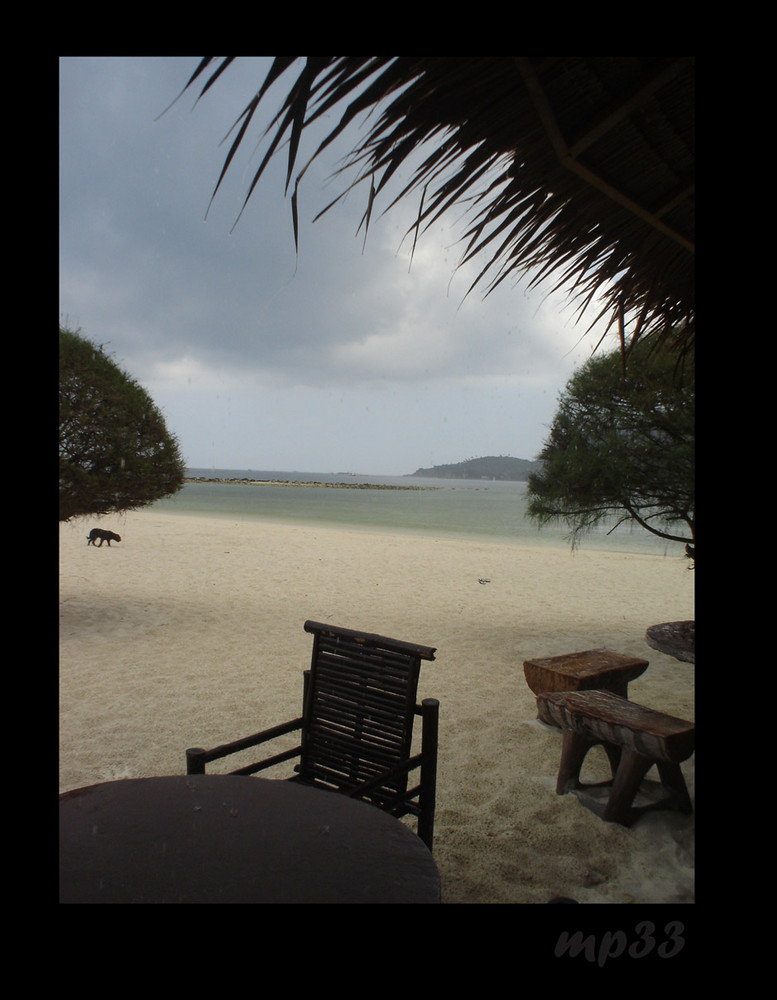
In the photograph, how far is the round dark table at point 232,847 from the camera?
120cm

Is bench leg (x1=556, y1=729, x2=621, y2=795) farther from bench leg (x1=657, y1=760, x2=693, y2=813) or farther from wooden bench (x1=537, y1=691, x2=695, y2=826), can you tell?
bench leg (x1=657, y1=760, x2=693, y2=813)

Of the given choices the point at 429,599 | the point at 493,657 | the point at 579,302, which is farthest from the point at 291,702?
the point at 429,599

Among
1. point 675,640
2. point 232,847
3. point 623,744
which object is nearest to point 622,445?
point 675,640

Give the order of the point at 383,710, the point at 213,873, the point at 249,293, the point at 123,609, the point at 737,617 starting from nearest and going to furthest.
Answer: the point at 737,617, the point at 213,873, the point at 383,710, the point at 123,609, the point at 249,293

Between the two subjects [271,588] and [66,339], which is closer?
[66,339]

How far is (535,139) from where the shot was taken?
1.46 m

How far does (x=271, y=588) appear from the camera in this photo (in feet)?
31.1

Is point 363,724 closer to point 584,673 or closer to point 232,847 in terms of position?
point 232,847

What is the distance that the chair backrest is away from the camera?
2.09 m

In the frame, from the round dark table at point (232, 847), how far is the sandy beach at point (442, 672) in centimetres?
84

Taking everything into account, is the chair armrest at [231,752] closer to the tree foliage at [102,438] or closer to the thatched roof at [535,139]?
the thatched roof at [535,139]

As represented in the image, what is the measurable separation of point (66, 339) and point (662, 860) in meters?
7.30

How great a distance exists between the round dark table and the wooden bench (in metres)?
1.50
